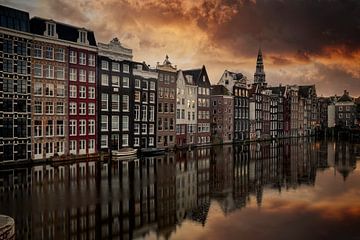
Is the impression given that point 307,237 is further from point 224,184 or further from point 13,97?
point 13,97

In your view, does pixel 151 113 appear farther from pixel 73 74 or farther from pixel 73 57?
pixel 73 57

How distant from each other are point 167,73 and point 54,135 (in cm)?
3360

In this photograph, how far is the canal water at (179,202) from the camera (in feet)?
83.4

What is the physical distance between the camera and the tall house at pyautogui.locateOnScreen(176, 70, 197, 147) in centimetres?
8807

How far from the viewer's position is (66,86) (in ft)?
205

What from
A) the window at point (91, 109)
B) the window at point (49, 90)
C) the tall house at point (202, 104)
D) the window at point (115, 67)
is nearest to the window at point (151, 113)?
the window at point (115, 67)

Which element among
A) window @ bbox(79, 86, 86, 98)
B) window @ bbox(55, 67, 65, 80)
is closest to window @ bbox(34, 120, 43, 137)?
window @ bbox(55, 67, 65, 80)

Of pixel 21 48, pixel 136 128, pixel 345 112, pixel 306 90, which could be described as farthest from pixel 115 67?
pixel 345 112

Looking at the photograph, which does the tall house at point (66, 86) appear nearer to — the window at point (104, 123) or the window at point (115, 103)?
the window at point (104, 123)

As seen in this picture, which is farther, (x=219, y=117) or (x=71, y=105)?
(x=219, y=117)

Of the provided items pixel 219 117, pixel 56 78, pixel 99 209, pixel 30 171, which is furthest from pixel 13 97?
pixel 219 117

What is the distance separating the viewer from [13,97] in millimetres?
55344

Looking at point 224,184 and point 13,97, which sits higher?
point 13,97

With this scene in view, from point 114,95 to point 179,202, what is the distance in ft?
134
